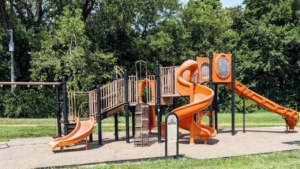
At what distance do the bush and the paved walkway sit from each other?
10.6 m

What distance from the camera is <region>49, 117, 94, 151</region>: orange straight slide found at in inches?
409

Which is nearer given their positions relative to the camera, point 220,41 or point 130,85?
point 130,85

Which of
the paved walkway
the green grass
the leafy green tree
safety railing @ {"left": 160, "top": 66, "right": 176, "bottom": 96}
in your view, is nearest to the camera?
the green grass

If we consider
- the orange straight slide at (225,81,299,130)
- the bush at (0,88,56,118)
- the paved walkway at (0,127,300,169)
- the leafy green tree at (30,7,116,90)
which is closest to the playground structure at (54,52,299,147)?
the orange straight slide at (225,81,299,130)

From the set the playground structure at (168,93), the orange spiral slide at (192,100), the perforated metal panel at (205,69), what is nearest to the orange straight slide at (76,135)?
the playground structure at (168,93)

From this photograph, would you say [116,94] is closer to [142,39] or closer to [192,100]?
[192,100]

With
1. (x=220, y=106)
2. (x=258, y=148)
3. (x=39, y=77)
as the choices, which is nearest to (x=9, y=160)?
(x=258, y=148)

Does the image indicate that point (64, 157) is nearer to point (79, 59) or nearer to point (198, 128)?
point (198, 128)

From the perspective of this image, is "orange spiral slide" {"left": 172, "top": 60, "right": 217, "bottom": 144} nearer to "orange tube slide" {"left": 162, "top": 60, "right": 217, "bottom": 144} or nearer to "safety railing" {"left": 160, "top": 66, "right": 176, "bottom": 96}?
"orange tube slide" {"left": 162, "top": 60, "right": 217, "bottom": 144}

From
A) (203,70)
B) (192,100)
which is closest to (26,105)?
(203,70)

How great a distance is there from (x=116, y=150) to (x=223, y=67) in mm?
6596

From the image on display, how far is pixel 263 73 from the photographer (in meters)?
34.0

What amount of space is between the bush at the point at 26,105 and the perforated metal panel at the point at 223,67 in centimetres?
1486

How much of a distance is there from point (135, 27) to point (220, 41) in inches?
398
